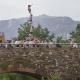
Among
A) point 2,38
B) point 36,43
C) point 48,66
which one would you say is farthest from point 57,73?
point 2,38

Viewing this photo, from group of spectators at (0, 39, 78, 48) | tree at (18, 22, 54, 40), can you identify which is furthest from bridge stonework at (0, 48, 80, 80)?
tree at (18, 22, 54, 40)

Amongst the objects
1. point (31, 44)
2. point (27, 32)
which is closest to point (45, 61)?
point (31, 44)

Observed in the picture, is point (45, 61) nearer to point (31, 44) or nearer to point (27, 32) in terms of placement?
point (31, 44)

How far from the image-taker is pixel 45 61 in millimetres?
20469

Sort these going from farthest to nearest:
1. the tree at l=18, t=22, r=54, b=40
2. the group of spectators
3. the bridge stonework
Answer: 1. the tree at l=18, t=22, r=54, b=40
2. the bridge stonework
3. the group of spectators

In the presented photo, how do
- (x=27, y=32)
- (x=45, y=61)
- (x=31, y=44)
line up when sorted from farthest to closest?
(x=27, y=32), (x=45, y=61), (x=31, y=44)

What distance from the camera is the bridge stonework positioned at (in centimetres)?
2023

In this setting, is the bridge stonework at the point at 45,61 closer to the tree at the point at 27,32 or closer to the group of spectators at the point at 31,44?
the group of spectators at the point at 31,44

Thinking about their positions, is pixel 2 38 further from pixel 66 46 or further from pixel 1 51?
pixel 66 46

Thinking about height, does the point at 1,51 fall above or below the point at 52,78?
above

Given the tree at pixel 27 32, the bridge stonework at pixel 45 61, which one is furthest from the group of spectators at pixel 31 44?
the tree at pixel 27 32

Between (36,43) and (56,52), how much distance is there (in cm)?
115

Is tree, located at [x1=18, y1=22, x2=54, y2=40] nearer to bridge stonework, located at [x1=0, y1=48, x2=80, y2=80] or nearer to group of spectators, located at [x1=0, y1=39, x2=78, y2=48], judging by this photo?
group of spectators, located at [x1=0, y1=39, x2=78, y2=48]

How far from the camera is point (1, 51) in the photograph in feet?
65.9
